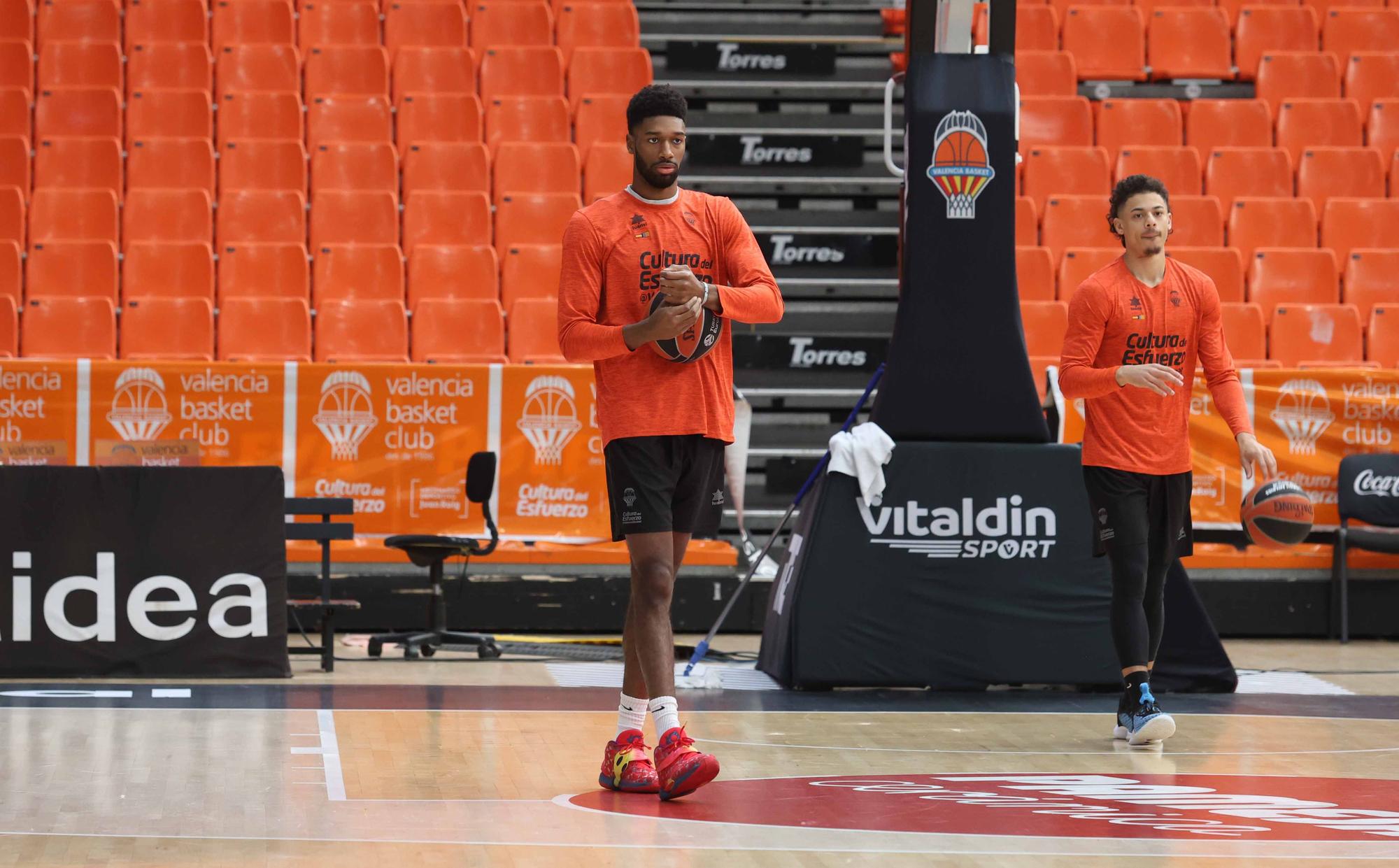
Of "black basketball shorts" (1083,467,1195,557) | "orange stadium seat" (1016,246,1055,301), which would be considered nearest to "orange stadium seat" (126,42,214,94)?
"orange stadium seat" (1016,246,1055,301)

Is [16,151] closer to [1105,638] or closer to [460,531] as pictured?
[460,531]

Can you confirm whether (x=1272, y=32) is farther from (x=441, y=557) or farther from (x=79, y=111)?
(x=79, y=111)

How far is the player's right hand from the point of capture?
20.5ft

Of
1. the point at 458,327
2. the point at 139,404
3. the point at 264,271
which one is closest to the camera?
the point at 139,404

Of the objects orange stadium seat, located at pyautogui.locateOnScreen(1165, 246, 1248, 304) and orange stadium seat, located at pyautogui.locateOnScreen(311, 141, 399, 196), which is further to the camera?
orange stadium seat, located at pyautogui.locateOnScreen(311, 141, 399, 196)

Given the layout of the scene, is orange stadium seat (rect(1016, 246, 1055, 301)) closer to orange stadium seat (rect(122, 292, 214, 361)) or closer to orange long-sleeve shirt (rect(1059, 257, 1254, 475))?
orange stadium seat (rect(122, 292, 214, 361))

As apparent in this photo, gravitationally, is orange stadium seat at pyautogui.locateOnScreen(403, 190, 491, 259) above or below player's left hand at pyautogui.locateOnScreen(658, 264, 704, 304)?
above

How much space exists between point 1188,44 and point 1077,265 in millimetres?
3460

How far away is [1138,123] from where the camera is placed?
Result: 14.2 meters

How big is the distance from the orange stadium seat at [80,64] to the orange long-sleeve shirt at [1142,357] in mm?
9837

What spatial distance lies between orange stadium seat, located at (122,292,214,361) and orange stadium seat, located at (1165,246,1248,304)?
262 inches

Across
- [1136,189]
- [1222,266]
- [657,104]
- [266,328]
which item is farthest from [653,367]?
[1222,266]

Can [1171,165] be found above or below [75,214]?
above

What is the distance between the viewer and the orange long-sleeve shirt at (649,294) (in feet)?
16.7
